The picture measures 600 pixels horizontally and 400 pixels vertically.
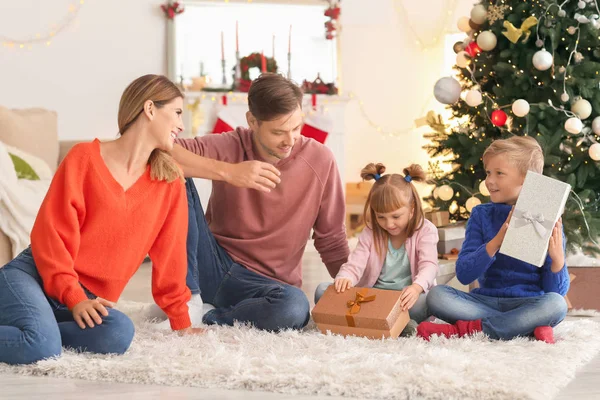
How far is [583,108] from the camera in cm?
325

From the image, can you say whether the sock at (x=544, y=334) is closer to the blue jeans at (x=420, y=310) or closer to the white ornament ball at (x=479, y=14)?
the blue jeans at (x=420, y=310)

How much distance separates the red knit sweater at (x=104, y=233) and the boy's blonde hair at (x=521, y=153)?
0.92 metres

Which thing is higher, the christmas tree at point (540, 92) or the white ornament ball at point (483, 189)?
the christmas tree at point (540, 92)

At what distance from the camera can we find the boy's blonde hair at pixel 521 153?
2453 millimetres

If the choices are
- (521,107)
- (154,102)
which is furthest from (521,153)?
(154,102)

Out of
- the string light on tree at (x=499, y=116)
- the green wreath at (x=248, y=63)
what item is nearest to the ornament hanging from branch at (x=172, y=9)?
the green wreath at (x=248, y=63)

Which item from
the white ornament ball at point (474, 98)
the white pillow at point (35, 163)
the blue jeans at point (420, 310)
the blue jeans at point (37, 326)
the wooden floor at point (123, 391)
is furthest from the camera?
the white pillow at point (35, 163)

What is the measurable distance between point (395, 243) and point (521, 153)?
0.47 meters

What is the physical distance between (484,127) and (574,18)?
0.57m

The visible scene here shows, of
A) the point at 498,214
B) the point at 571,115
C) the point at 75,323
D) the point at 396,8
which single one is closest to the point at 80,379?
the point at 75,323

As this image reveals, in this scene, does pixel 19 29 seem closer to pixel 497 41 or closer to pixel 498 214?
pixel 497 41

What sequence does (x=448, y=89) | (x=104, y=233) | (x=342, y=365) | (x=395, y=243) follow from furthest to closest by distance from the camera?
(x=448, y=89) → (x=395, y=243) → (x=104, y=233) → (x=342, y=365)

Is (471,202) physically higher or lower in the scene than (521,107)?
lower

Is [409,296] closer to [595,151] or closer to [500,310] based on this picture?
[500,310]
